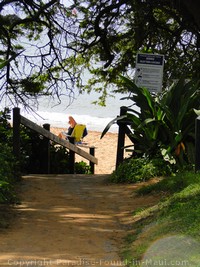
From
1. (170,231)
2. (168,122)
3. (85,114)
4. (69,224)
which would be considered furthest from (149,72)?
(85,114)

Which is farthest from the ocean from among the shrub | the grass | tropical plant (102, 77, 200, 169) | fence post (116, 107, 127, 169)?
the grass

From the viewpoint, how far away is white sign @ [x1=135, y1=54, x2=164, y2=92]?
34.8 feet

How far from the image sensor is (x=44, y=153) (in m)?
12.3

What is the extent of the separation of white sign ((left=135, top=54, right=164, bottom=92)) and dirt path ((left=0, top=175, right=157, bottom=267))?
76.3 inches

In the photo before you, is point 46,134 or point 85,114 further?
point 85,114

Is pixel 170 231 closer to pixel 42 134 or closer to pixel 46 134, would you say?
pixel 42 134

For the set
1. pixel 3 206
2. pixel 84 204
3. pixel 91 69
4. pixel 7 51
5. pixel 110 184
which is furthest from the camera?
pixel 91 69

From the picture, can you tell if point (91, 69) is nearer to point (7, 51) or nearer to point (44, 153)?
point (7, 51)

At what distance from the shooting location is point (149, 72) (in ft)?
34.9

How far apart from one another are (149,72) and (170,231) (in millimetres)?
5477

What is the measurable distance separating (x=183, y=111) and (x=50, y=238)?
4.31 metres

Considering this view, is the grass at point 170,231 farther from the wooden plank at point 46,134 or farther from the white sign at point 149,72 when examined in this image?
the wooden plank at point 46,134

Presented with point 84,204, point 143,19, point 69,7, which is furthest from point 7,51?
point 84,204

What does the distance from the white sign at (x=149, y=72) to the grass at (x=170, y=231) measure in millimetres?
3077
